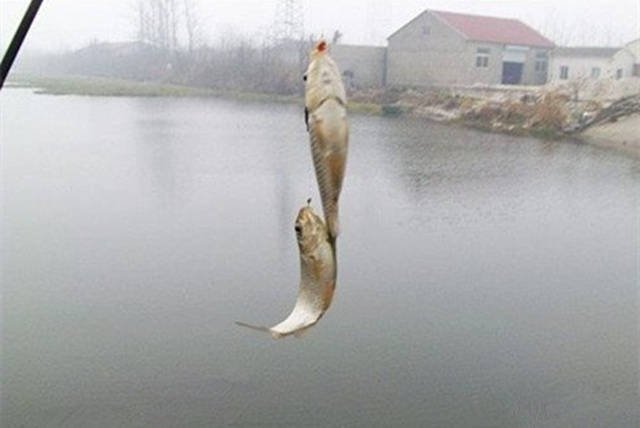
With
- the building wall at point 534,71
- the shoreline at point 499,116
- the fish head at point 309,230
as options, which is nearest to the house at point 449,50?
the shoreline at point 499,116

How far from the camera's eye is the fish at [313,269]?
0.37 metres

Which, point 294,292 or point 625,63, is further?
point 625,63

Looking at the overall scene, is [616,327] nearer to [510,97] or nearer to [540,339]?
[540,339]

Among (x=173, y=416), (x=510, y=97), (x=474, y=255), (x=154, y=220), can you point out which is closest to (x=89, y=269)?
(x=154, y=220)

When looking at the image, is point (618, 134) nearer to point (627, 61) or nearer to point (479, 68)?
point (479, 68)

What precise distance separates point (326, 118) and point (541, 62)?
54.7 ft

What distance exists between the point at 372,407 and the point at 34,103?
1441 cm

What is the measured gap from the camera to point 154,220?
6.32 m

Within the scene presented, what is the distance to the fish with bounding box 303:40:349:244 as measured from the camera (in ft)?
1.15

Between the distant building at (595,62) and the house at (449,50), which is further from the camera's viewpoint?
the distant building at (595,62)

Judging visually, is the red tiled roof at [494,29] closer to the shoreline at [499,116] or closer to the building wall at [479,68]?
the building wall at [479,68]

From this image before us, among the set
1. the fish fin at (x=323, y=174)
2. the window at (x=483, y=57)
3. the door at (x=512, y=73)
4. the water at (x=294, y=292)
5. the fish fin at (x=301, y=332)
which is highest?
the fish fin at (x=323, y=174)

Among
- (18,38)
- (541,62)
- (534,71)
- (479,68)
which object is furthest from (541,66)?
(18,38)

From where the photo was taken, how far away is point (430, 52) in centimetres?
1420
